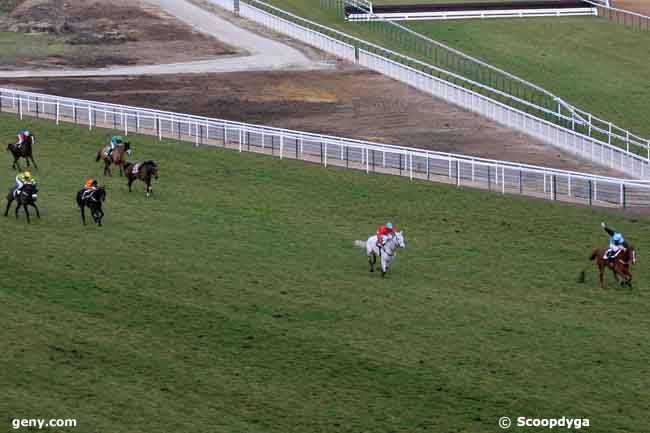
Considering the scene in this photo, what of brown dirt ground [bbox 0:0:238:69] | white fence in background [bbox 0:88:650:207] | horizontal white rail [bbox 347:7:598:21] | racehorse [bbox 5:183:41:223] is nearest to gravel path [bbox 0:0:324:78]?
brown dirt ground [bbox 0:0:238:69]

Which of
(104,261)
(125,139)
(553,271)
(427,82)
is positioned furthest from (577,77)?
(104,261)

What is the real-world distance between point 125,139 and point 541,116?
21.0 metres

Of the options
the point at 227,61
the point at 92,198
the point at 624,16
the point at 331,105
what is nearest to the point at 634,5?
the point at 624,16

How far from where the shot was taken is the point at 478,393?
83.2 feet

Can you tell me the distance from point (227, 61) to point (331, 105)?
1159 cm

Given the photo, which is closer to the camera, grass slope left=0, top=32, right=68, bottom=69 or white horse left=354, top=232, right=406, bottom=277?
white horse left=354, top=232, right=406, bottom=277

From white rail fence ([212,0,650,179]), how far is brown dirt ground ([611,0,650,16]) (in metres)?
23.3

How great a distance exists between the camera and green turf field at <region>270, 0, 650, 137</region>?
6606 centimetres

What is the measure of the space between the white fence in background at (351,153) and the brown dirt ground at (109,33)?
16.6m

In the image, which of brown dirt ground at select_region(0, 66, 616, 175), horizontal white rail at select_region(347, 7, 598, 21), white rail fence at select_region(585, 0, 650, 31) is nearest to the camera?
brown dirt ground at select_region(0, 66, 616, 175)

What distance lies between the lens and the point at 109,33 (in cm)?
7606

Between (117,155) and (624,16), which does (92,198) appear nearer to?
(117,155)

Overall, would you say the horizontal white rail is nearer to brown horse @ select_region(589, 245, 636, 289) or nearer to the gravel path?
the gravel path

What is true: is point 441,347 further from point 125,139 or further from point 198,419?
point 125,139
